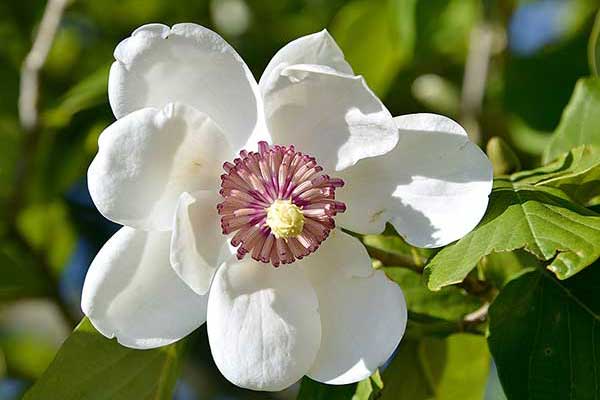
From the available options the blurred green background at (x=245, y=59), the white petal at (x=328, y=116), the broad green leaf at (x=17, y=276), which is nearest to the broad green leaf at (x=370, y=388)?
the white petal at (x=328, y=116)

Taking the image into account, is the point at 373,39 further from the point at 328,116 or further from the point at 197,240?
the point at 197,240

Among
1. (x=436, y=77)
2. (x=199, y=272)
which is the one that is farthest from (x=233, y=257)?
(x=436, y=77)

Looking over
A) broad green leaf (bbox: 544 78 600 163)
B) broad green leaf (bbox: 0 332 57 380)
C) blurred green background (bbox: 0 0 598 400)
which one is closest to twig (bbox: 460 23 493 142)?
blurred green background (bbox: 0 0 598 400)

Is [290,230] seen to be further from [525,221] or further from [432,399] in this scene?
[432,399]

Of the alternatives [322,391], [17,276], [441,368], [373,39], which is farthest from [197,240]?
[373,39]

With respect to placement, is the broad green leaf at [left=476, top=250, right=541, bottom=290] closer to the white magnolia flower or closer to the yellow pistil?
the white magnolia flower
